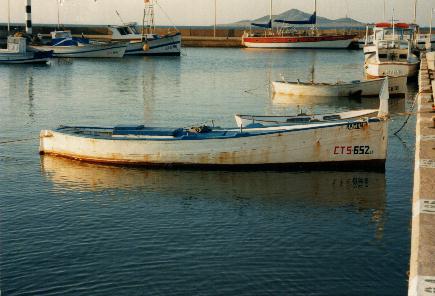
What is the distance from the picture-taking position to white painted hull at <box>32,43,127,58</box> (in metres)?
92.8

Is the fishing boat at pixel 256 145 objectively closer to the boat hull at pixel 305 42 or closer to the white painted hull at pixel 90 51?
the white painted hull at pixel 90 51

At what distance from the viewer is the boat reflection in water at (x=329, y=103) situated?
144ft

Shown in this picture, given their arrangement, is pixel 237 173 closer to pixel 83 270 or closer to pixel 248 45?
pixel 83 270

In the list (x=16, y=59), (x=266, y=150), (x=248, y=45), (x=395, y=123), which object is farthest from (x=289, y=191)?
(x=248, y=45)

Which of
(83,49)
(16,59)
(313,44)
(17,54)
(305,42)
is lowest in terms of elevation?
(16,59)

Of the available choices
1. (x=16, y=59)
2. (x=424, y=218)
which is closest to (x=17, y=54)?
(x=16, y=59)

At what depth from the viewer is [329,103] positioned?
45.8m

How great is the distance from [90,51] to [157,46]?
1051 cm

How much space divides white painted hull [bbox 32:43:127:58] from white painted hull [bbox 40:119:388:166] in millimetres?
69519

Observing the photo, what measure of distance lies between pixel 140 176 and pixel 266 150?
14.8 ft

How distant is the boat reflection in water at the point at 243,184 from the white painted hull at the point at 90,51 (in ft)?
226

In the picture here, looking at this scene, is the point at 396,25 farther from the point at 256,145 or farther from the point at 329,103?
the point at 256,145

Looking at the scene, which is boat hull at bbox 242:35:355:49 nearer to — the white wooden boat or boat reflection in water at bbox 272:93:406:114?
the white wooden boat

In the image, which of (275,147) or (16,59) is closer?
(275,147)
